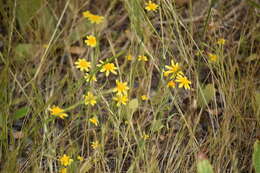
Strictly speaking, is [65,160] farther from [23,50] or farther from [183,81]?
[23,50]

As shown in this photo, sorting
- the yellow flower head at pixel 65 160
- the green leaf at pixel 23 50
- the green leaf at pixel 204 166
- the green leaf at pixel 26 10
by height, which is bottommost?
the yellow flower head at pixel 65 160

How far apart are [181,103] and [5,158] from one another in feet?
2.21

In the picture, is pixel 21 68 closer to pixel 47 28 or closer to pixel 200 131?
pixel 47 28

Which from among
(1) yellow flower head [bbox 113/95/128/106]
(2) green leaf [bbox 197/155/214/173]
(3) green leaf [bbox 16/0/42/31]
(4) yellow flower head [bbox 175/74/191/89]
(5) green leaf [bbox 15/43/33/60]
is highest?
(3) green leaf [bbox 16/0/42/31]

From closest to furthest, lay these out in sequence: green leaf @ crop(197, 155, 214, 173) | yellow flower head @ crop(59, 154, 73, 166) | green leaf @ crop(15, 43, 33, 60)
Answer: green leaf @ crop(197, 155, 214, 173) → yellow flower head @ crop(59, 154, 73, 166) → green leaf @ crop(15, 43, 33, 60)

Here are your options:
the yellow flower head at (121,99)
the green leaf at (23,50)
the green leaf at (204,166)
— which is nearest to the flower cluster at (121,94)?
the yellow flower head at (121,99)

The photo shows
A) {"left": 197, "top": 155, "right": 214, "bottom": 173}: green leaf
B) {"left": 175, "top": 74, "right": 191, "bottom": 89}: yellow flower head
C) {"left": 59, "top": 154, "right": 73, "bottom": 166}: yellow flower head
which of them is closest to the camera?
{"left": 197, "top": 155, "right": 214, "bottom": 173}: green leaf

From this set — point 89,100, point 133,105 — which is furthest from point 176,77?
point 89,100

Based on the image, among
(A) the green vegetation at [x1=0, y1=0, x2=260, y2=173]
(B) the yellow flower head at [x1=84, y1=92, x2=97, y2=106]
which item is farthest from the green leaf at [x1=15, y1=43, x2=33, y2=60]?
(B) the yellow flower head at [x1=84, y1=92, x2=97, y2=106]

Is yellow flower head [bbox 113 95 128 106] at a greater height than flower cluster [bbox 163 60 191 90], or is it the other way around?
flower cluster [bbox 163 60 191 90]

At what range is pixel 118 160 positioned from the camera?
116 centimetres

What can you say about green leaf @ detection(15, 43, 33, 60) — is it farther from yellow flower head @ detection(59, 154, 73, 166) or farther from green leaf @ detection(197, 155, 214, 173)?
green leaf @ detection(197, 155, 214, 173)

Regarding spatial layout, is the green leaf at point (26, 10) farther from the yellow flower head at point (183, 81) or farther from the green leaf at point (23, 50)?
the yellow flower head at point (183, 81)

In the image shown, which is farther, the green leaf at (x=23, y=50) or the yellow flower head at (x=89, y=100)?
the green leaf at (x=23, y=50)
